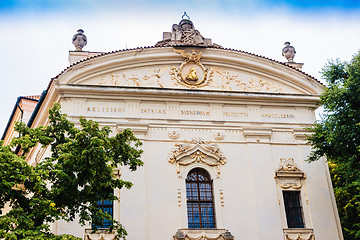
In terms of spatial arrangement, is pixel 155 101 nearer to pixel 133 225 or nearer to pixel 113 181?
pixel 133 225

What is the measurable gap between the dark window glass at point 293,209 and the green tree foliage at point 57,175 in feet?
24.9

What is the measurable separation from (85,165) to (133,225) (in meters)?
5.04

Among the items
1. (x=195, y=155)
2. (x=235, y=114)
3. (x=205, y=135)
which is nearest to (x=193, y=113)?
(x=205, y=135)

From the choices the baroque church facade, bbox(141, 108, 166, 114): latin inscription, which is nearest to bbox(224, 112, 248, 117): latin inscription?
the baroque church facade

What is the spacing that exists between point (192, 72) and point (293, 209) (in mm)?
7081

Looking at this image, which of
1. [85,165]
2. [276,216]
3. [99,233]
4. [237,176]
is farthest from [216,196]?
[85,165]

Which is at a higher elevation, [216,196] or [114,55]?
[114,55]

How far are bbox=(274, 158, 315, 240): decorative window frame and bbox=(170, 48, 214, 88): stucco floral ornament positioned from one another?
4774 millimetres

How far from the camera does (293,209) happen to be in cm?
1764

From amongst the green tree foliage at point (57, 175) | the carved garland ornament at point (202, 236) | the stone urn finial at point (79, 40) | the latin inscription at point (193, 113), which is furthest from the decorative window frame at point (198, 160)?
the stone urn finial at point (79, 40)

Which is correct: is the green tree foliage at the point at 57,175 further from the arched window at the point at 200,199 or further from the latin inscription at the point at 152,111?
the latin inscription at the point at 152,111

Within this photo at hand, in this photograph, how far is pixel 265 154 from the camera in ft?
59.8

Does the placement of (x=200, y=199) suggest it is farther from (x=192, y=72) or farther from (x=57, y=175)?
(x=57, y=175)

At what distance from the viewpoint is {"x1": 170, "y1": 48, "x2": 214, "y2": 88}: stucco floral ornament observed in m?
19.3
